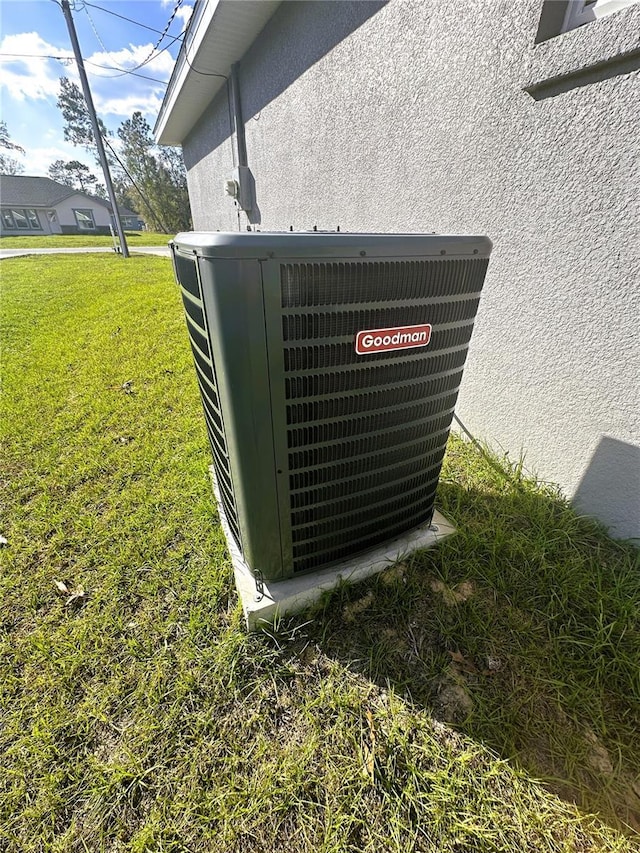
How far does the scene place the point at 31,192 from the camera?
3105 cm

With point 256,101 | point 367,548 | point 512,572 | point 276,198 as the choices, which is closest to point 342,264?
point 367,548

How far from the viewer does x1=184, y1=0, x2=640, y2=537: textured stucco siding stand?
4.43 ft

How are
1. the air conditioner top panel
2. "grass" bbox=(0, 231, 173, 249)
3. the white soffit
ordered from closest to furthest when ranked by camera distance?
the air conditioner top panel → the white soffit → "grass" bbox=(0, 231, 173, 249)

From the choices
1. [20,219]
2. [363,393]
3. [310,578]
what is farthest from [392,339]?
[20,219]

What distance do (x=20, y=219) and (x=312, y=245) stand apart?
140 feet

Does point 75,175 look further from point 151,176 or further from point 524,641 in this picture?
point 524,641

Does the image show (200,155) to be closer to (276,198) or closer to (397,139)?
(276,198)

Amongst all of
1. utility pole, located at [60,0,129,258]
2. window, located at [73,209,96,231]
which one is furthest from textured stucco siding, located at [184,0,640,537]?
window, located at [73,209,96,231]

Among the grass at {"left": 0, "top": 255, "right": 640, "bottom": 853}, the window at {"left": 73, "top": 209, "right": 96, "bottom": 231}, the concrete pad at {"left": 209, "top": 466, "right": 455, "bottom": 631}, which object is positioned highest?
the window at {"left": 73, "top": 209, "right": 96, "bottom": 231}

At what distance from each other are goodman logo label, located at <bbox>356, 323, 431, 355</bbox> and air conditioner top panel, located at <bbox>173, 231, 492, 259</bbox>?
0.19 meters

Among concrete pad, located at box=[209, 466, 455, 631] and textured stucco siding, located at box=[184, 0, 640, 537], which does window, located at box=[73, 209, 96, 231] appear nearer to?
textured stucco siding, located at box=[184, 0, 640, 537]

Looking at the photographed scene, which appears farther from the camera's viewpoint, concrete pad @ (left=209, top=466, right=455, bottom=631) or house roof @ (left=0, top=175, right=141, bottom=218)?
house roof @ (left=0, top=175, right=141, bottom=218)

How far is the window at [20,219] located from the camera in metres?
30.0

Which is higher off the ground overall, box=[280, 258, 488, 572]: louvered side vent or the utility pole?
the utility pole
